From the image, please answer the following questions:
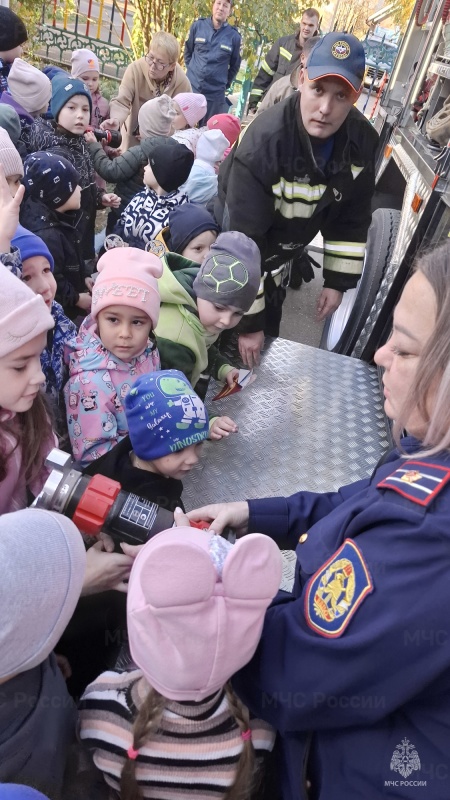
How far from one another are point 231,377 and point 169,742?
1731mm

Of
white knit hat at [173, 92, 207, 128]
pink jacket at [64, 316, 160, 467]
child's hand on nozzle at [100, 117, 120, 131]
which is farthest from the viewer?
child's hand on nozzle at [100, 117, 120, 131]

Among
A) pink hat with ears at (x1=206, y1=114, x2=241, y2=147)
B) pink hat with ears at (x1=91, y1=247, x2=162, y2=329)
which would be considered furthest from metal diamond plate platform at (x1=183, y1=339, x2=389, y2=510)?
pink hat with ears at (x1=206, y1=114, x2=241, y2=147)

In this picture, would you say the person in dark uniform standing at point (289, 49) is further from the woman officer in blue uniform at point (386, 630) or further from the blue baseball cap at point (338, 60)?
the woman officer in blue uniform at point (386, 630)

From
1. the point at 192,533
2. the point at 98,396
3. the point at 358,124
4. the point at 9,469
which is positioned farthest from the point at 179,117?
the point at 192,533

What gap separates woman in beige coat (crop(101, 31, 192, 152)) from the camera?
17.6ft

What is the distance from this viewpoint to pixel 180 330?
235cm

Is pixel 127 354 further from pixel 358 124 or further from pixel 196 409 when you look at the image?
pixel 358 124

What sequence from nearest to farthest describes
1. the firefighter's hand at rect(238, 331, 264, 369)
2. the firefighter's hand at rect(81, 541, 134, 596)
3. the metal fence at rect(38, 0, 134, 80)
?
1. the firefighter's hand at rect(81, 541, 134, 596)
2. the firefighter's hand at rect(238, 331, 264, 369)
3. the metal fence at rect(38, 0, 134, 80)

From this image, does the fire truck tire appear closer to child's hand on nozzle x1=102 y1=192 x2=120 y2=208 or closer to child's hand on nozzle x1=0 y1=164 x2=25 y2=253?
child's hand on nozzle x1=102 y1=192 x2=120 y2=208

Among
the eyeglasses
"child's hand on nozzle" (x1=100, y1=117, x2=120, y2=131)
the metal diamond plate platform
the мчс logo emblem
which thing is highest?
the eyeglasses

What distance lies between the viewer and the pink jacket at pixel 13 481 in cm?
162

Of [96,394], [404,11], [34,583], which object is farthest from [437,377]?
[404,11]

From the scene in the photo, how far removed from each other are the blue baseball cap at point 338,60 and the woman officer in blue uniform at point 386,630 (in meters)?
1.70

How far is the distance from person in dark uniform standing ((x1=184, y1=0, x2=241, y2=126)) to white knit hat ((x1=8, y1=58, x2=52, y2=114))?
384 cm
